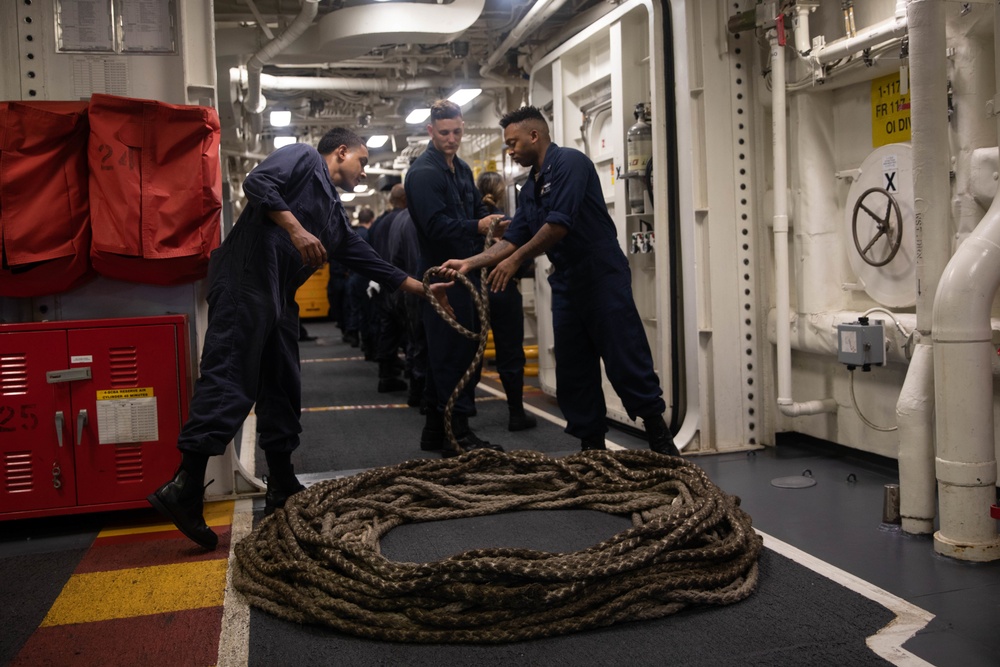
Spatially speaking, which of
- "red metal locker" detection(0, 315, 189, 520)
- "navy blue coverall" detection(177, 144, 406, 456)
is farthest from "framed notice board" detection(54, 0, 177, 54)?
"red metal locker" detection(0, 315, 189, 520)

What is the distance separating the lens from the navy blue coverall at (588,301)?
4734 millimetres

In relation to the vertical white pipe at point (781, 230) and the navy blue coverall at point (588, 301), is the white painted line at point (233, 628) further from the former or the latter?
the vertical white pipe at point (781, 230)

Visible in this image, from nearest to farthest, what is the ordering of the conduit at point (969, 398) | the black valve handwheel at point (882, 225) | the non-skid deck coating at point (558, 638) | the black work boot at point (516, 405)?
the non-skid deck coating at point (558, 638) < the conduit at point (969, 398) < the black valve handwheel at point (882, 225) < the black work boot at point (516, 405)

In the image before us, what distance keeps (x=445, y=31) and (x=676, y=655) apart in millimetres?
5639

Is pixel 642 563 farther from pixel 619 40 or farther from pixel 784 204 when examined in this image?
pixel 619 40

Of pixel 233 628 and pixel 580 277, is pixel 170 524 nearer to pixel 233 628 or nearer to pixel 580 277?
pixel 233 628

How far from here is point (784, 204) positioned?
5.01m

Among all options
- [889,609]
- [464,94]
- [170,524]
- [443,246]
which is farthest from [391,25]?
[889,609]

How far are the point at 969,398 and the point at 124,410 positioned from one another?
3.78 m

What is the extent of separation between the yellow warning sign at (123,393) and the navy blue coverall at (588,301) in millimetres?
2208

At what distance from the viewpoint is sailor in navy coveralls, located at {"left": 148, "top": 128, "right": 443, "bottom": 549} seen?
376 centimetres

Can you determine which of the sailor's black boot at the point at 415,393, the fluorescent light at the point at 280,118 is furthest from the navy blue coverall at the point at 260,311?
the fluorescent light at the point at 280,118

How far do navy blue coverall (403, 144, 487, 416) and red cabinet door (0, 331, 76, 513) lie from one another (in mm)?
2161

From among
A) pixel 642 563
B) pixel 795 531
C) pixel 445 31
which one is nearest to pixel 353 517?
pixel 642 563
